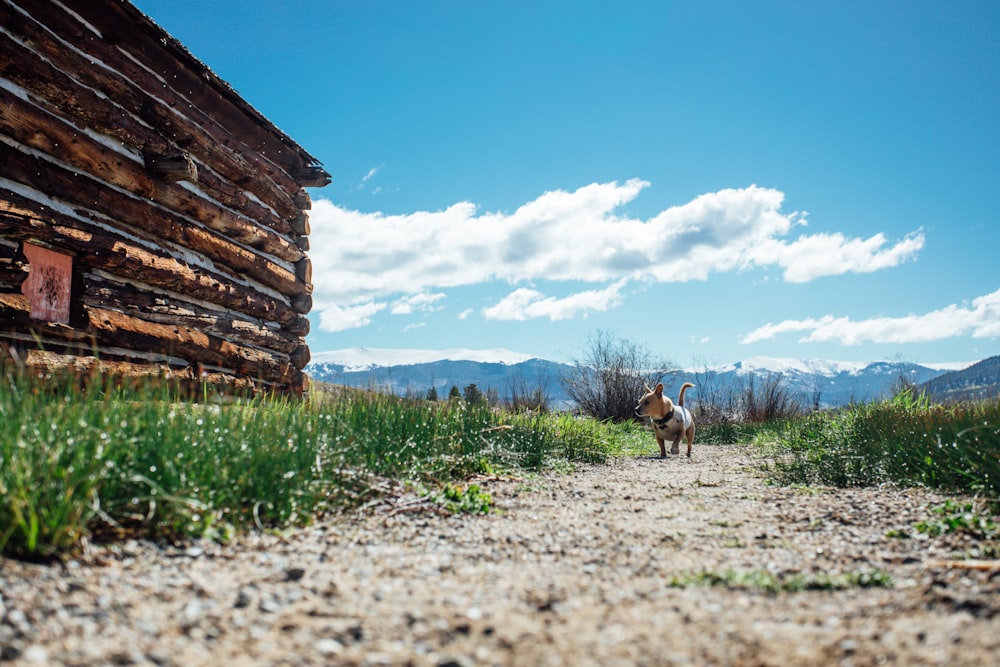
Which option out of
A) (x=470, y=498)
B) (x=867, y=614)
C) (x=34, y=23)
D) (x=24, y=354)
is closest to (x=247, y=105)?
(x=34, y=23)

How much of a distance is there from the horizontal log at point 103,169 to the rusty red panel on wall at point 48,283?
1.88 feet

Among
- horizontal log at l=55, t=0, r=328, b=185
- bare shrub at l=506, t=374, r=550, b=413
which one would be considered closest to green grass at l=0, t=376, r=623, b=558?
horizontal log at l=55, t=0, r=328, b=185

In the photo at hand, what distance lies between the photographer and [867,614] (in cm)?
228

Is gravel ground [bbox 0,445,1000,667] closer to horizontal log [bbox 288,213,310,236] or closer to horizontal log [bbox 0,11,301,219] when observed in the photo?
horizontal log [bbox 0,11,301,219]

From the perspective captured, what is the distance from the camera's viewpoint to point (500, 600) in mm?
2467

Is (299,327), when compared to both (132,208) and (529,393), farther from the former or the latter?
(529,393)

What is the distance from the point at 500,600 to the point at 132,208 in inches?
249

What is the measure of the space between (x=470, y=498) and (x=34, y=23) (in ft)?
18.6

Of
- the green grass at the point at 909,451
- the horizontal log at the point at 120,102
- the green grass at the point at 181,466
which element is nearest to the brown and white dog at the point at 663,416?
the green grass at the point at 909,451

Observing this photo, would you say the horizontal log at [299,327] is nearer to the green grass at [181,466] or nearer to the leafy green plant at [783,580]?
the green grass at [181,466]

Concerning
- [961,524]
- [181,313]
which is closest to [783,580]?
[961,524]

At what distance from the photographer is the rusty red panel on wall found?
5.94 m

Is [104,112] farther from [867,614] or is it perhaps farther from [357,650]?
[867,614]

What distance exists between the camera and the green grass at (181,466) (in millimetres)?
2735
